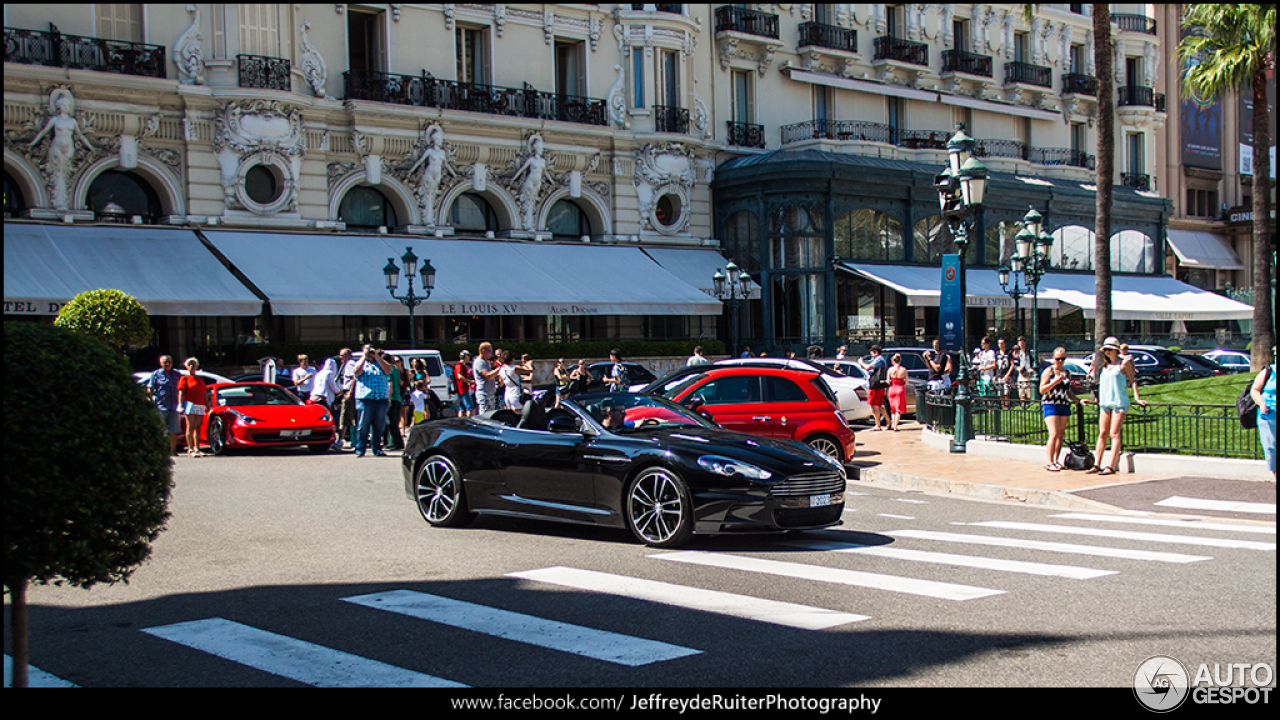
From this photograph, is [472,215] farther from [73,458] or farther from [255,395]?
[73,458]

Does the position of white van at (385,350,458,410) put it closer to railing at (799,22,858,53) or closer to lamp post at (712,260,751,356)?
lamp post at (712,260,751,356)

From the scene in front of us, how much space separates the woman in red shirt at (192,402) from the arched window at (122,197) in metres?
11.3

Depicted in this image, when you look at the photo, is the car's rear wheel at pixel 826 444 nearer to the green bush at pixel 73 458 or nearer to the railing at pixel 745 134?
the green bush at pixel 73 458

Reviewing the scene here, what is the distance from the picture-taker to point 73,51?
26.7 metres

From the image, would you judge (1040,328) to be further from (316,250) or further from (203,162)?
(203,162)

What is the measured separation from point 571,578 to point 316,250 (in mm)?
23197

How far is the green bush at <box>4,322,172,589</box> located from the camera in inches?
183

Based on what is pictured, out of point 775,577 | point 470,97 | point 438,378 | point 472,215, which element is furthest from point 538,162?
point 775,577

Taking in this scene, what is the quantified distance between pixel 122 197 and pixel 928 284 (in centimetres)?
2427

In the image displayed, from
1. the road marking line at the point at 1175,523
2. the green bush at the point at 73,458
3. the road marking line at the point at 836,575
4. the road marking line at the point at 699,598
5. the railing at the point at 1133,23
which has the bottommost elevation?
the road marking line at the point at 1175,523

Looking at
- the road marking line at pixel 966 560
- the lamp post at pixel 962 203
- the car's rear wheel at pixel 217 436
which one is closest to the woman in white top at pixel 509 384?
the car's rear wheel at pixel 217 436

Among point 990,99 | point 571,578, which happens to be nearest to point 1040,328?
point 990,99

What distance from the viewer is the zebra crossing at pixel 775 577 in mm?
6035

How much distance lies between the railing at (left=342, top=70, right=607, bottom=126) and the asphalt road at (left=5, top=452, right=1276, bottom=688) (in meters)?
22.3
